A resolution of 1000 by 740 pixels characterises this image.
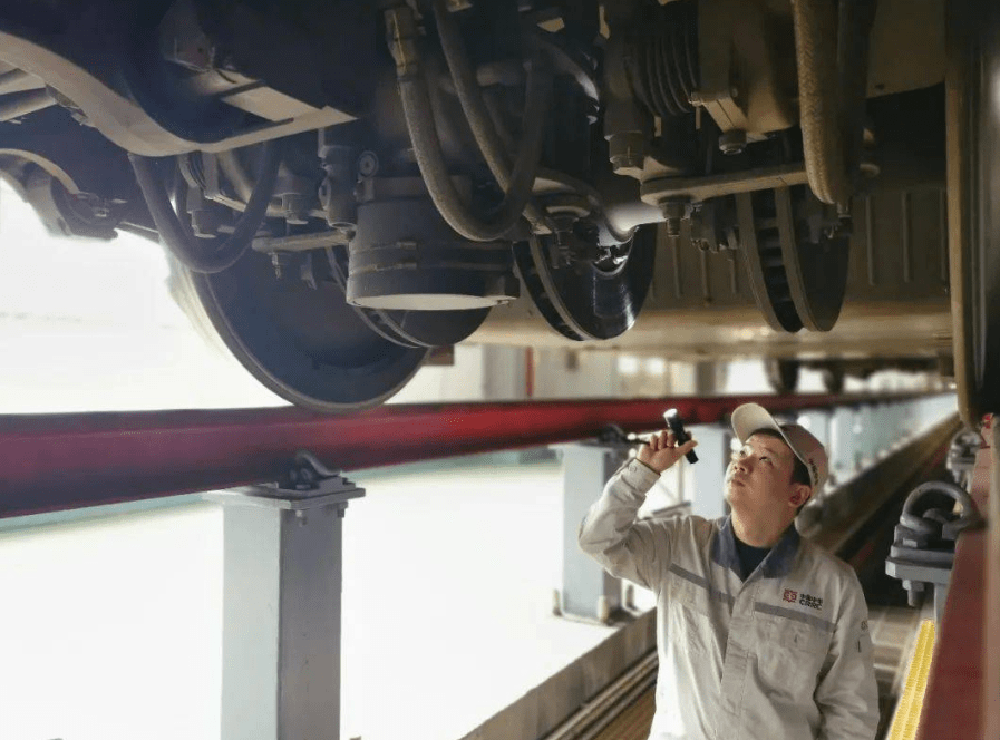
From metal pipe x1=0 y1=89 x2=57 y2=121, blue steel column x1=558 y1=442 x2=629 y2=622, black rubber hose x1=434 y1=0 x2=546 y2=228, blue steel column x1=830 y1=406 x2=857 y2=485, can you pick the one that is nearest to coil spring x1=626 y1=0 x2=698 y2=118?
black rubber hose x1=434 y1=0 x2=546 y2=228

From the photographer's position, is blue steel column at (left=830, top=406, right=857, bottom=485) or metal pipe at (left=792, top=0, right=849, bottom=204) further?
blue steel column at (left=830, top=406, right=857, bottom=485)

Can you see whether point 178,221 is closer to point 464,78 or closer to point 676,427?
point 464,78

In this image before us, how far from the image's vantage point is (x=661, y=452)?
169cm

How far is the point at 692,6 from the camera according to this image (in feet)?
3.75

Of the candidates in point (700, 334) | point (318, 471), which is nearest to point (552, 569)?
point (700, 334)

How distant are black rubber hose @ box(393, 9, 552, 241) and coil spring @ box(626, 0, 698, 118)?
13 cm

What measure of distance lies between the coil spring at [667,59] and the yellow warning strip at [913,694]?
1.64 metres

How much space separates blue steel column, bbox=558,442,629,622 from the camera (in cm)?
317

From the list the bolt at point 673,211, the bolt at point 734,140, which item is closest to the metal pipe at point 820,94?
the bolt at point 734,140

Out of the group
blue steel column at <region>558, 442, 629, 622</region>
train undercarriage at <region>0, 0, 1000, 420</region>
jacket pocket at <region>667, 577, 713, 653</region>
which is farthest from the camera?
blue steel column at <region>558, 442, 629, 622</region>

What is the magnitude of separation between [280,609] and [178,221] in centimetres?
76

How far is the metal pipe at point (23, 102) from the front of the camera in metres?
1.18

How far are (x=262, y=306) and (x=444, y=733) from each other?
134 cm

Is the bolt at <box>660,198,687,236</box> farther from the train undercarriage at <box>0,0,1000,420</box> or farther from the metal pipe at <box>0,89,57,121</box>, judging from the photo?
the metal pipe at <box>0,89,57,121</box>
